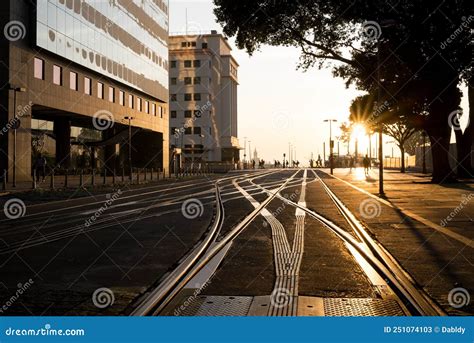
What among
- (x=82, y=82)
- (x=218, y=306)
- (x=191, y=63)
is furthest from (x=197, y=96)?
(x=218, y=306)

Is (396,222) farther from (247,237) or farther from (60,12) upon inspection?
(60,12)

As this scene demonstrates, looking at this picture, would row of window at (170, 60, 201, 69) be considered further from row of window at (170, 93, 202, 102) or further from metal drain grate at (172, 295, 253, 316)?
metal drain grate at (172, 295, 253, 316)

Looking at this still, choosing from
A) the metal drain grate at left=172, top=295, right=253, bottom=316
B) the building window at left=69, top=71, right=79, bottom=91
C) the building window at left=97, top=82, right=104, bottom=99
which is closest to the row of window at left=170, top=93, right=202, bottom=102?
the building window at left=97, top=82, right=104, bottom=99

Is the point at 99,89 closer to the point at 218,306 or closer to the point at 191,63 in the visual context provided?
the point at 218,306

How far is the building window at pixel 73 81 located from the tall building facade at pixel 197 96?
2130 inches

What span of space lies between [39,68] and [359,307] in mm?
36534

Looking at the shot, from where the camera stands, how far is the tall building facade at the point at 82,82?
1316 inches

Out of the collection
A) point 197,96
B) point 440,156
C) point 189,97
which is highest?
Result: point 197,96

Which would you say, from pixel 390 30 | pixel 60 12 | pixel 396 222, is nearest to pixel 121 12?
pixel 60 12

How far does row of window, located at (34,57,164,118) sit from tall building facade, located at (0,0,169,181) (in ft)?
0.27

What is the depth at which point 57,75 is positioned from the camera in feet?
127

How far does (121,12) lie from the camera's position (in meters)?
Result: 48.6

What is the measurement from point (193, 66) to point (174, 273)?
98.1 metres

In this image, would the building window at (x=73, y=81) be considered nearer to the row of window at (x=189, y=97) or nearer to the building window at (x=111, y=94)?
the building window at (x=111, y=94)
